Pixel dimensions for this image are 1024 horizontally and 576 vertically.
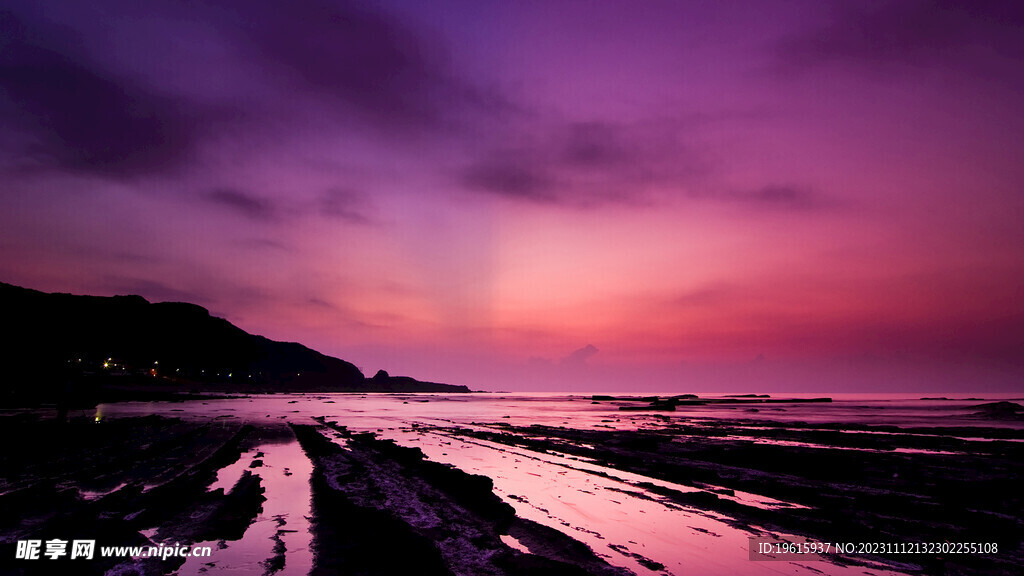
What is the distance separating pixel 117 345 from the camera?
122 meters

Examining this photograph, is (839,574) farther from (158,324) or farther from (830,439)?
(158,324)

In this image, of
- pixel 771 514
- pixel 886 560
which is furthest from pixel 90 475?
pixel 886 560

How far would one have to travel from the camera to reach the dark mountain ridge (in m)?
50.6

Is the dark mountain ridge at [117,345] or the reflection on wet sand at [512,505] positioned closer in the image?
the reflection on wet sand at [512,505]

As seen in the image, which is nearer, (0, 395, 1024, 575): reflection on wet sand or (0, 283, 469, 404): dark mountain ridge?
(0, 395, 1024, 575): reflection on wet sand

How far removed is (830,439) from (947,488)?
12.7 m

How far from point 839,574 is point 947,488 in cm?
782

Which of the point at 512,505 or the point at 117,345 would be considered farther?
the point at 117,345

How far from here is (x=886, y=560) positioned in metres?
6.34

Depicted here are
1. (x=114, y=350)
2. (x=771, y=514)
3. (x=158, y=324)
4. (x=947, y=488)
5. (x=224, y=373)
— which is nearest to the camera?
(x=771, y=514)

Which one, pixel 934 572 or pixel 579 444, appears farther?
pixel 579 444

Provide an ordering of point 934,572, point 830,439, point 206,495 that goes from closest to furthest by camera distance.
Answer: point 934,572
point 206,495
point 830,439

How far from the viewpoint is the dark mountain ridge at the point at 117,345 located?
5059cm

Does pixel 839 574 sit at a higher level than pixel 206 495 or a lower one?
higher
